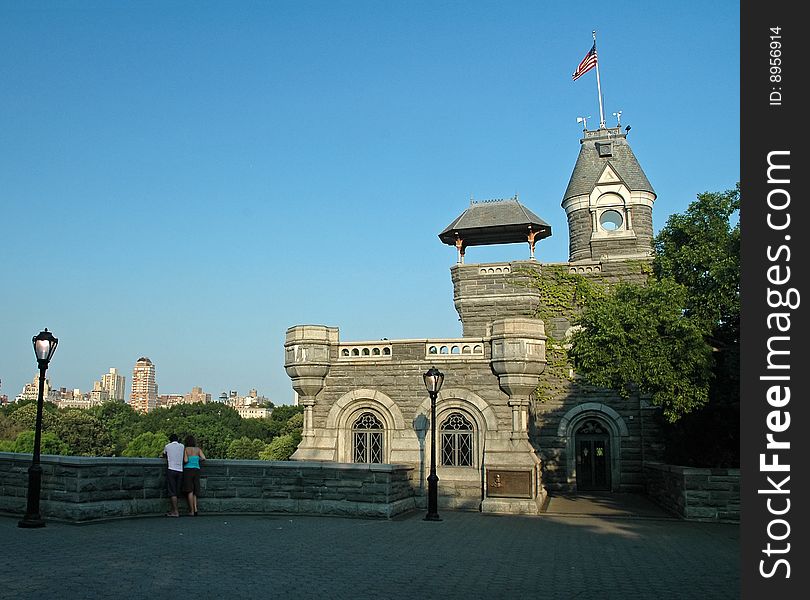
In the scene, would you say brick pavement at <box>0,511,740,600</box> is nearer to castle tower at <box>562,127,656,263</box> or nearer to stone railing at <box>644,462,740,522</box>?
stone railing at <box>644,462,740,522</box>

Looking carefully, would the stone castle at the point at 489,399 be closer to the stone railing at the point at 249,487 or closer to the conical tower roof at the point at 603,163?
the conical tower roof at the point at 603,163

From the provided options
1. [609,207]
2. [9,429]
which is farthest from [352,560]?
[9,429]

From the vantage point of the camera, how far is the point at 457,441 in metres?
20.9

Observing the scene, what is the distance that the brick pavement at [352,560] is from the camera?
827 cm

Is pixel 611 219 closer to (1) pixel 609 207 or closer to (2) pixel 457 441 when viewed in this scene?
(1) pixel 609 207

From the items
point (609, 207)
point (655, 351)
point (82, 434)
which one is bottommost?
point (82, 434)

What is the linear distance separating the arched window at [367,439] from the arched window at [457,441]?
76.3 inches

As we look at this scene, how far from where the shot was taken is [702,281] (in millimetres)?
20750

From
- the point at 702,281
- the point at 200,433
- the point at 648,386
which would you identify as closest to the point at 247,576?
the point at 648,386

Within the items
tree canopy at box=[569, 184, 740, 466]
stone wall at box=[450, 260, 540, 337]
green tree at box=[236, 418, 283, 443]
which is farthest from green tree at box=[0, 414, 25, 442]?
tree canopy at box=[569, 184, 740, 466]

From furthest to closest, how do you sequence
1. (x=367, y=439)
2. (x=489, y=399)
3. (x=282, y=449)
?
(x=282, y=449) → (x=367, y=439) → (x=489, y=399)

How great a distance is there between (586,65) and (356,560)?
30671 mm

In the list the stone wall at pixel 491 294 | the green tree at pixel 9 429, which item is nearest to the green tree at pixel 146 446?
the green tree at pixel 9 429

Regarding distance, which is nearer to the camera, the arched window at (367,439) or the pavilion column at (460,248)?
the arched window at (367,439)
